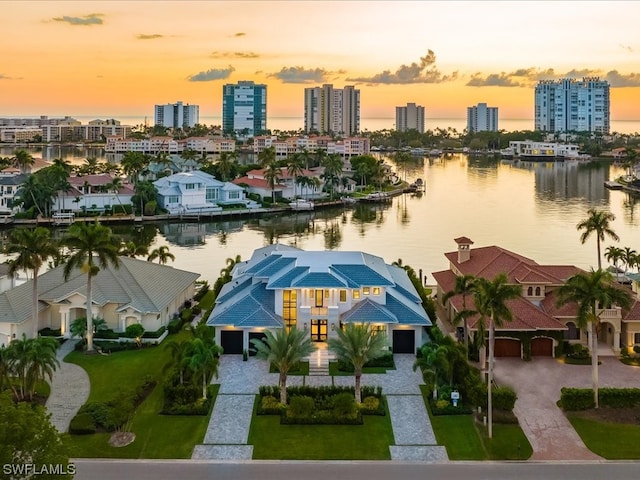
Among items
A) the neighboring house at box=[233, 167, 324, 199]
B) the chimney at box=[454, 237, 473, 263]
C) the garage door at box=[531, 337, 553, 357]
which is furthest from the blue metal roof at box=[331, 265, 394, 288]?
the neighboring house at box=[233, 167, 324, 199]

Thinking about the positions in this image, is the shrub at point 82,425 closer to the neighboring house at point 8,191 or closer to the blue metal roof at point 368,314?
the blue metal roof at point 368,314

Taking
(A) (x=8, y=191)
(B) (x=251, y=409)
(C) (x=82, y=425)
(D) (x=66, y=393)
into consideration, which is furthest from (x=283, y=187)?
(C) (x=82, y=425)

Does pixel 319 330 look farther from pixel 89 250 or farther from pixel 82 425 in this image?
pixel 82 425

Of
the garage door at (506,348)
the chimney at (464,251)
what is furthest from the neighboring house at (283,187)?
the garage door at (506,348)

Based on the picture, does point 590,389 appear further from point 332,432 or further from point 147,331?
point 147,331

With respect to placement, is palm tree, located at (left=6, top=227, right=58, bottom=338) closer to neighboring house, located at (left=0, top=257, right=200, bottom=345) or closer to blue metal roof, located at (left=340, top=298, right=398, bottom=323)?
neighboring house, located at (left=0, top=257, right=200, bottom=345)

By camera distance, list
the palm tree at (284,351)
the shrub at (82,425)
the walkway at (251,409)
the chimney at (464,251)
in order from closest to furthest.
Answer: the walkway at (251,409), the shrub at (82,425), the palm tree at (284,351), the chimney at (464,251)
